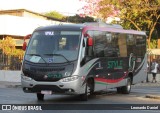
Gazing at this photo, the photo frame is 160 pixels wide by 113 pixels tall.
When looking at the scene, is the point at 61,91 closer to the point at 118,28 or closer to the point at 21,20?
the point at 118,28

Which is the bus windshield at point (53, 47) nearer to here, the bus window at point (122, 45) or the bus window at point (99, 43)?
the bus window at point (99, 43)

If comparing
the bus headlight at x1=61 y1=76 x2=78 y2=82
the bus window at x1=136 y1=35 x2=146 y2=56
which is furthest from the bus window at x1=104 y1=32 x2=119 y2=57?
the bus headlight at x1=61 y1=76 x2=78 y2=82

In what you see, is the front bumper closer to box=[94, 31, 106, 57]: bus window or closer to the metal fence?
box=[94, 31, 106, 57]: bus window

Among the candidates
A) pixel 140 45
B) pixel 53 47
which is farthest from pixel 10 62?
pixel 53 47

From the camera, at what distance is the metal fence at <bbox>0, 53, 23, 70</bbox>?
32750mm

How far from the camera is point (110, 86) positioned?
20500mm

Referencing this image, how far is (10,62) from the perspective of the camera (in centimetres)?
3331

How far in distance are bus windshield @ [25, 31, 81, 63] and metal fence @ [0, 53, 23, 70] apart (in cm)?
1466

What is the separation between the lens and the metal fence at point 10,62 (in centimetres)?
3275

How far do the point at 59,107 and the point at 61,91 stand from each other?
1.25 metres

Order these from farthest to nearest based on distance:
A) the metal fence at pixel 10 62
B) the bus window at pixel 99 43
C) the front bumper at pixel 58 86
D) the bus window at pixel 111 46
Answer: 1. the metal fence at pixel 10 62
2. the bus window at pixel 111 46
3. the bus window at pixel 99 43
4. the front bumper at pixel 58 86

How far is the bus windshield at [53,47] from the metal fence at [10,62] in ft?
48.1

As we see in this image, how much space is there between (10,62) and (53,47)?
53.0 feet

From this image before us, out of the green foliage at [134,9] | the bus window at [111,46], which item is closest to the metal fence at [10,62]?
the green foliage at [134,9]
